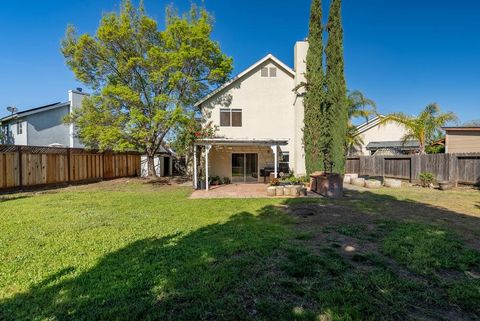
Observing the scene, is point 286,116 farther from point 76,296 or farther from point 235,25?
point 76,296

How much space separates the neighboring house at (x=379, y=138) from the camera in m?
25.6

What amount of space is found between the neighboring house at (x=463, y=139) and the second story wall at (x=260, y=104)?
39.8 feet

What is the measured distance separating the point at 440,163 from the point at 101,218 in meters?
16.6

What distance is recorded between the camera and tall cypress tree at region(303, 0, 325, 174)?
48.8 feet

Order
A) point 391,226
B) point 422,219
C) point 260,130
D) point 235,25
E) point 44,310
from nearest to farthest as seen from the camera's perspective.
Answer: point 44,310
point 391,226
point 422,219
point 260,130
point 235,25

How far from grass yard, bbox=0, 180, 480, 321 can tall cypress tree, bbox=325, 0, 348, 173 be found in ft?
25.6

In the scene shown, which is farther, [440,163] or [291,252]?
[440,163]

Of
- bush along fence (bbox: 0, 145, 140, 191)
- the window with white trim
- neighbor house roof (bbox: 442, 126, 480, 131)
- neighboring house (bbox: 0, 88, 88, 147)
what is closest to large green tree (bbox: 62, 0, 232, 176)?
bush along fence (bbox: 0, 145, 140, 191)

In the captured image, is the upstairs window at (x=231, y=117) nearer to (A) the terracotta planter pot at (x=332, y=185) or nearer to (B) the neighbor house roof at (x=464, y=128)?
(A) the terracotta planter pot at (x=332, y=185)

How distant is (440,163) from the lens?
44.8ft

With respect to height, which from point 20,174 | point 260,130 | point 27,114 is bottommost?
point 20,174

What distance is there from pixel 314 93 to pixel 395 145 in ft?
53.0

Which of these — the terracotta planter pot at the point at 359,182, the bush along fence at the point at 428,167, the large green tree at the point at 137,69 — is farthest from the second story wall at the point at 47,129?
the bush along fence at the point at 428,167

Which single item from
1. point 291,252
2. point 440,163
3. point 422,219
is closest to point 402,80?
point 440,163
